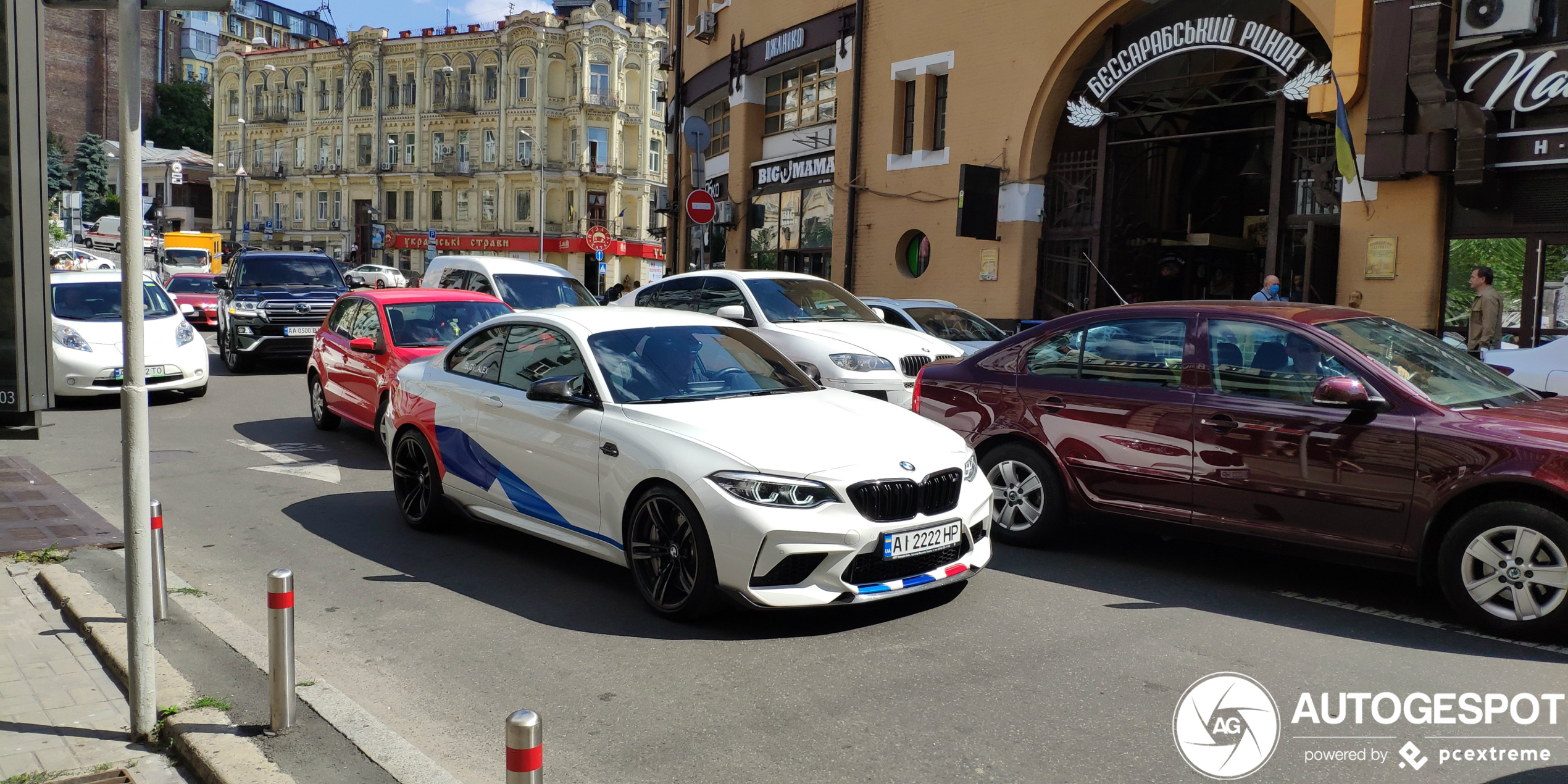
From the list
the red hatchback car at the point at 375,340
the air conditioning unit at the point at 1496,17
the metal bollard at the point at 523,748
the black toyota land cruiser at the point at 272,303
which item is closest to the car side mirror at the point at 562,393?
the metal bollard at the point at 523,748

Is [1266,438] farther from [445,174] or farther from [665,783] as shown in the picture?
[445,174]

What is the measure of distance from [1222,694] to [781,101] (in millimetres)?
22975

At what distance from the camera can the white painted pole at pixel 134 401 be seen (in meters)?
3.99

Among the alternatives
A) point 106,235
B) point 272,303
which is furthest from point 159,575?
point 106,235

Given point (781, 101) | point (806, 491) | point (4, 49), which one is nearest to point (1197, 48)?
point (781, 101)

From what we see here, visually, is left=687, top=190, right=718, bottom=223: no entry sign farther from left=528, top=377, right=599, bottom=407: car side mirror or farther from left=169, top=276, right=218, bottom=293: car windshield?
left=169, top=276, right=218, bottom=293: car windshield

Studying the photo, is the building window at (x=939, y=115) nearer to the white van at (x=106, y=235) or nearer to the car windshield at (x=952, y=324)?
the car windshield at (x=952, y=324)

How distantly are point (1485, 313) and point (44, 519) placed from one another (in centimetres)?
1324

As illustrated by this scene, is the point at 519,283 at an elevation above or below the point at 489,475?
above

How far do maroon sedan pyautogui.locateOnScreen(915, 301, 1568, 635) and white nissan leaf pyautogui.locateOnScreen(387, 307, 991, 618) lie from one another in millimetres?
1223

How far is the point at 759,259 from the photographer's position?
26922mm

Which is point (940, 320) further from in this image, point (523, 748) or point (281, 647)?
point (523, 748)

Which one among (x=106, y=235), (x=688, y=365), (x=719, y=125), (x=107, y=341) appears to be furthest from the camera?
(x=106, y=235)

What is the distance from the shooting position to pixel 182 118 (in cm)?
10444
